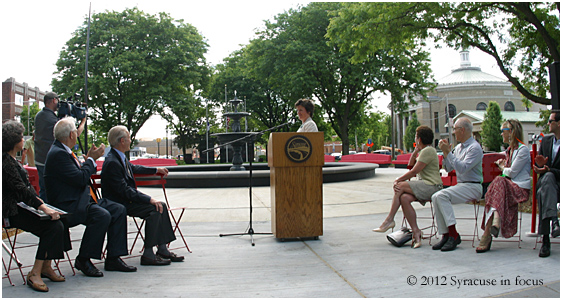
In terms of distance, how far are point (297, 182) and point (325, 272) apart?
5.36 ft

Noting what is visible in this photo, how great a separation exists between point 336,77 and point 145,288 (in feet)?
87.2

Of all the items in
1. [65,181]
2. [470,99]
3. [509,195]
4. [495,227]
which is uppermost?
[470,99]

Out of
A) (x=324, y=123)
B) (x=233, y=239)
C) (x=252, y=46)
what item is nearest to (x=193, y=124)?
(x=324, y=123)

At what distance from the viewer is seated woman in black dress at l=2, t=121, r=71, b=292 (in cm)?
369

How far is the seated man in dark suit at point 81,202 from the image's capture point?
13.4ft

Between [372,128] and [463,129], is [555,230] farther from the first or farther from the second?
[372,128]

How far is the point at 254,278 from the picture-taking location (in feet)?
12.8

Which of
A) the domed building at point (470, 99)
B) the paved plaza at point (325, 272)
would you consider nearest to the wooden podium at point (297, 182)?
the paved plaza at point (325, 272)

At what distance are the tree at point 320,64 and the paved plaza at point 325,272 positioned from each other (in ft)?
72.7

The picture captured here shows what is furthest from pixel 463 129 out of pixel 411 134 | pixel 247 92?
pixel 411 134

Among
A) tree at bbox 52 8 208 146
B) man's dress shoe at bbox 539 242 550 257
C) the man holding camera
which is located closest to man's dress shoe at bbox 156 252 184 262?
the man holding camera

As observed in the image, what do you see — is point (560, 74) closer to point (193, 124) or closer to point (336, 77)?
point (336, 77)

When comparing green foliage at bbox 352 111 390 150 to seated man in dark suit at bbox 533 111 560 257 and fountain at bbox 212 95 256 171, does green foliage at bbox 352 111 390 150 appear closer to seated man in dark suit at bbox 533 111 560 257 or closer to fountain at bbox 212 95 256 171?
fountain at bbox 212 95 256 171

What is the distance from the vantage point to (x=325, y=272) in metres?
4.04
